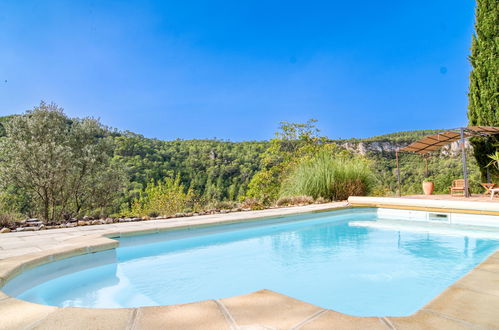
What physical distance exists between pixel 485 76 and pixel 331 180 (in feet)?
20.0

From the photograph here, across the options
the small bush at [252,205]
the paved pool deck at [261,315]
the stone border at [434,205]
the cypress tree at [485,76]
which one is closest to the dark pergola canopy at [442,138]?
the cypress tree at [485,76]

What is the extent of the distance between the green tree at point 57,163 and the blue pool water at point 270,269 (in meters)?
5.46

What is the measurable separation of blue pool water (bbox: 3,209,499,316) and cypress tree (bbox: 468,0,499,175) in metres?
6.17

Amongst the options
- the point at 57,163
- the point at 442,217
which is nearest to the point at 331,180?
the point at 442,217

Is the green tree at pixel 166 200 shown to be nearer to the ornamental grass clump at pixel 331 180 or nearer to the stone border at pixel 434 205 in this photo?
the ornamental grass clump at pixel 331 180

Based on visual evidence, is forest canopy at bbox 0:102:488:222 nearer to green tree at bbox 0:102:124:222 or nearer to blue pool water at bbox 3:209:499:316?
green tree at bbox 0:102:124:222

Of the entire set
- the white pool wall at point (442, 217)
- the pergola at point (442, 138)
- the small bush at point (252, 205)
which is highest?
the pergola at point (442, 138)

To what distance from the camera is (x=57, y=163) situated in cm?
840

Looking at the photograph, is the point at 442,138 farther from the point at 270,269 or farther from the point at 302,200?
the point at 270,269

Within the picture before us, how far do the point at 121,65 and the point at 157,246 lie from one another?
1626 centimetres

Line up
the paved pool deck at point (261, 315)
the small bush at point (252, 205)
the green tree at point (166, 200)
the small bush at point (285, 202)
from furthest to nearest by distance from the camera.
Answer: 1. the green tree at point (166, 200)
2. the small bush at point (285, 202)
3. the small bush at point (252, 205)
4. the paved pool deck at point (261, 315)

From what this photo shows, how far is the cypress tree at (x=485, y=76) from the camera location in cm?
919

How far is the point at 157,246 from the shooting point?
391cm

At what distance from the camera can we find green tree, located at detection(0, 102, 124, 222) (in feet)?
27.1
